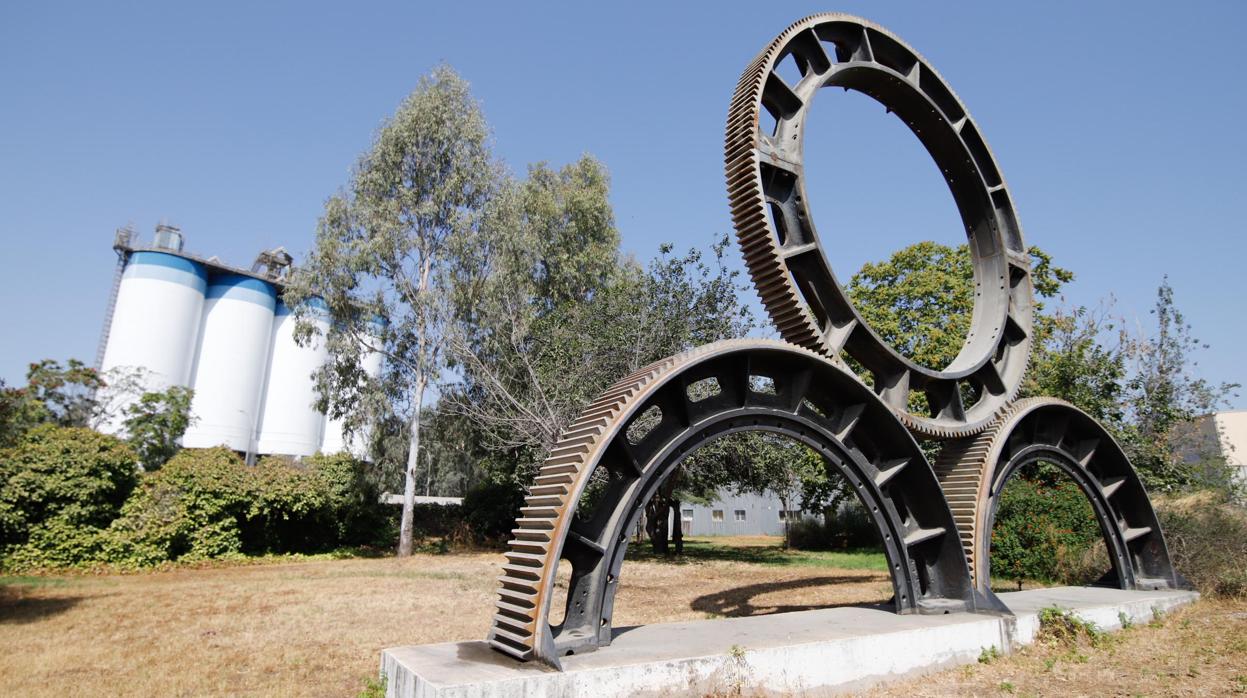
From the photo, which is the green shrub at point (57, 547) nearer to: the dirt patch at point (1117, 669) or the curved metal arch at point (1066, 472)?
the dirt patch at point (1117, 669)

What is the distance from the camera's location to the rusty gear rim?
711cm

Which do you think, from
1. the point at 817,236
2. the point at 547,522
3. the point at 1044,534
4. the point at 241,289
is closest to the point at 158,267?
the point at 241,289

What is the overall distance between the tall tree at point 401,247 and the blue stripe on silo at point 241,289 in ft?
75.5

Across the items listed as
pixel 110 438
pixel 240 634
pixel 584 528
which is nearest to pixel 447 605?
pixel 240 634

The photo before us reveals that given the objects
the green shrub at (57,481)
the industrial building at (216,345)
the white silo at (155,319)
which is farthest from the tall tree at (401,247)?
the white silo at (155,319)

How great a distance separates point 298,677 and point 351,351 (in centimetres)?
1668

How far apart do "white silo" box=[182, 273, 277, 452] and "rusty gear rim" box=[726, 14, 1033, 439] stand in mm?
40703

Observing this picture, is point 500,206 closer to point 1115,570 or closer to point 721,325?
point 721,325

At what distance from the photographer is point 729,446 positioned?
19891 millimetres

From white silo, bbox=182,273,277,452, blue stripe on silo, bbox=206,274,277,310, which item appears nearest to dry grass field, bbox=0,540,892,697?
white silo, bbox=182,273,277,452

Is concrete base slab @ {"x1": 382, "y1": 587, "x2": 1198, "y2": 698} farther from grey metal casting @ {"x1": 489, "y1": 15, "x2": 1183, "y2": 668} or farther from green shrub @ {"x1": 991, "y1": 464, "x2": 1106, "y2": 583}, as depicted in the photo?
green shrub @ {"x1": 991, "y1": 464, "x2": 1106, "y2": 583}

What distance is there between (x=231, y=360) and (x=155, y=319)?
4.56 metres

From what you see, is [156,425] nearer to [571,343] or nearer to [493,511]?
[493,511]

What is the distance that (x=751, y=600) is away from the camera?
1201cm
